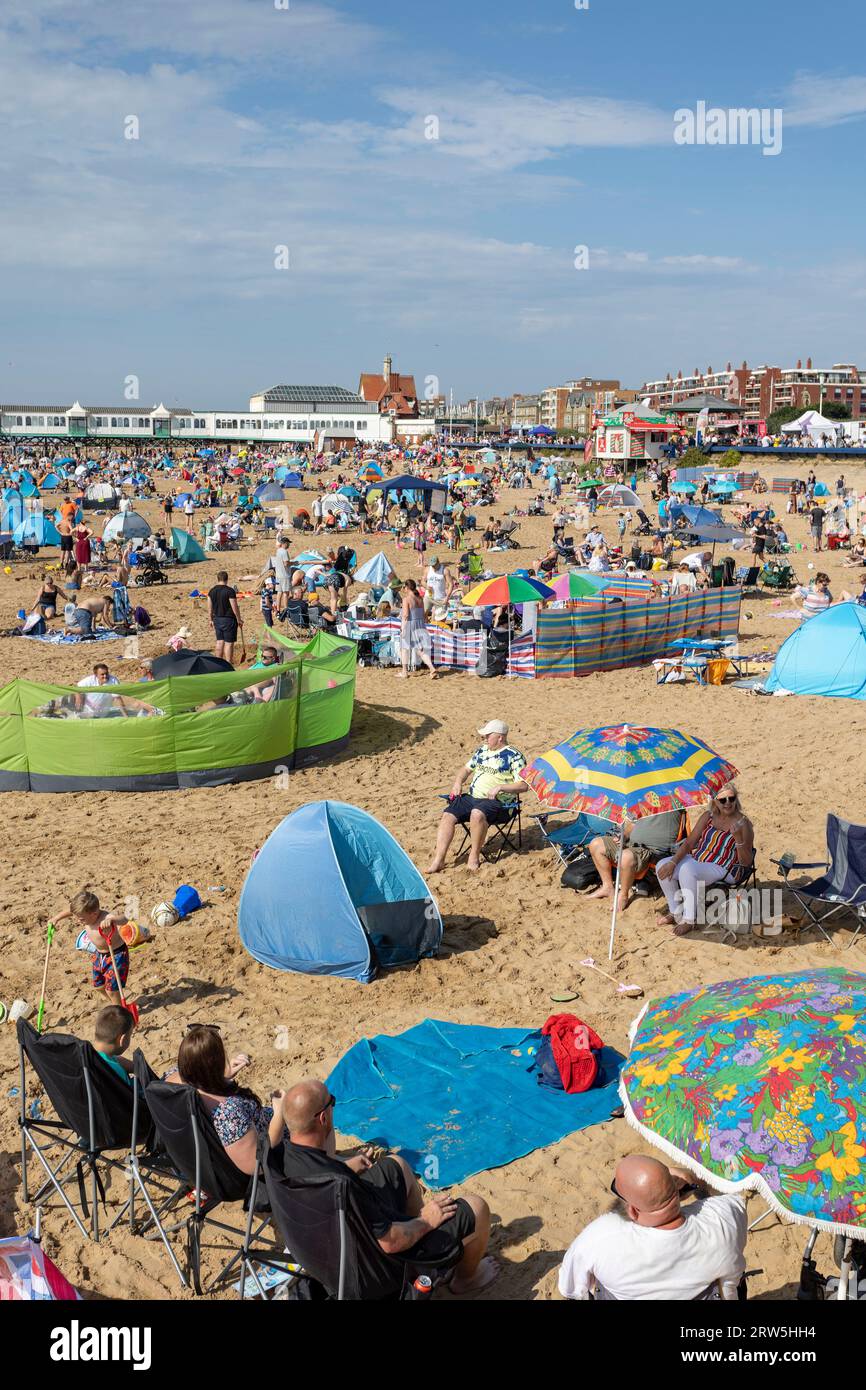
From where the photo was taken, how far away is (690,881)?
7.32m

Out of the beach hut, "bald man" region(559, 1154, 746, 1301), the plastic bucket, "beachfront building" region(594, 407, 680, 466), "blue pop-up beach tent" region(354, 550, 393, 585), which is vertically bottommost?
the plastic bucket

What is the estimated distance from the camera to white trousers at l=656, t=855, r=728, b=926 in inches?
288

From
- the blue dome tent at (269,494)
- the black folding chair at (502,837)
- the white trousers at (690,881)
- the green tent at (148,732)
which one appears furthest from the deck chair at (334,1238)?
the blue dome tent at (269,494)

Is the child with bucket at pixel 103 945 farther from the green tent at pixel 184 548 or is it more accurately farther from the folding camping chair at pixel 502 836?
the green tent at pixel 184 548

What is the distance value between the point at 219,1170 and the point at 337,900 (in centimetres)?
276

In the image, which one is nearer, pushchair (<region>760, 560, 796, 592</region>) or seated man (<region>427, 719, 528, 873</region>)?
seated man (<region>427, 719, 528, 873</region>)

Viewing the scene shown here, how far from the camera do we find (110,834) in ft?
31.2

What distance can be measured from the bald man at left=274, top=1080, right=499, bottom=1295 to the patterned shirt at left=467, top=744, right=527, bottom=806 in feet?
14.6

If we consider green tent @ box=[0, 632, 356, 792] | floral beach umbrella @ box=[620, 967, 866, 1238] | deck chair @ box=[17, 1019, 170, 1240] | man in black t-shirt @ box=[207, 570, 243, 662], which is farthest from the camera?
man in black t-shirt @ box=[207, 570, 243, 662]

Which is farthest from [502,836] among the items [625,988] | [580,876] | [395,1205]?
[395,1205]

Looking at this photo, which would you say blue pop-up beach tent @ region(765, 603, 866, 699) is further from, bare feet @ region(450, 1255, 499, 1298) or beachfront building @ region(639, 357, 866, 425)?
beachfront building @ region(639, 357, 866, 425)

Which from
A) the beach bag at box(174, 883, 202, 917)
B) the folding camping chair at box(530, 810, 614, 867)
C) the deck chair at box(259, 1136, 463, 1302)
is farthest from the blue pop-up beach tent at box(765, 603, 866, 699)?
the deck chair at box(259, 1136, 463, 1302)

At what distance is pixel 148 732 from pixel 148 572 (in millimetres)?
13493
